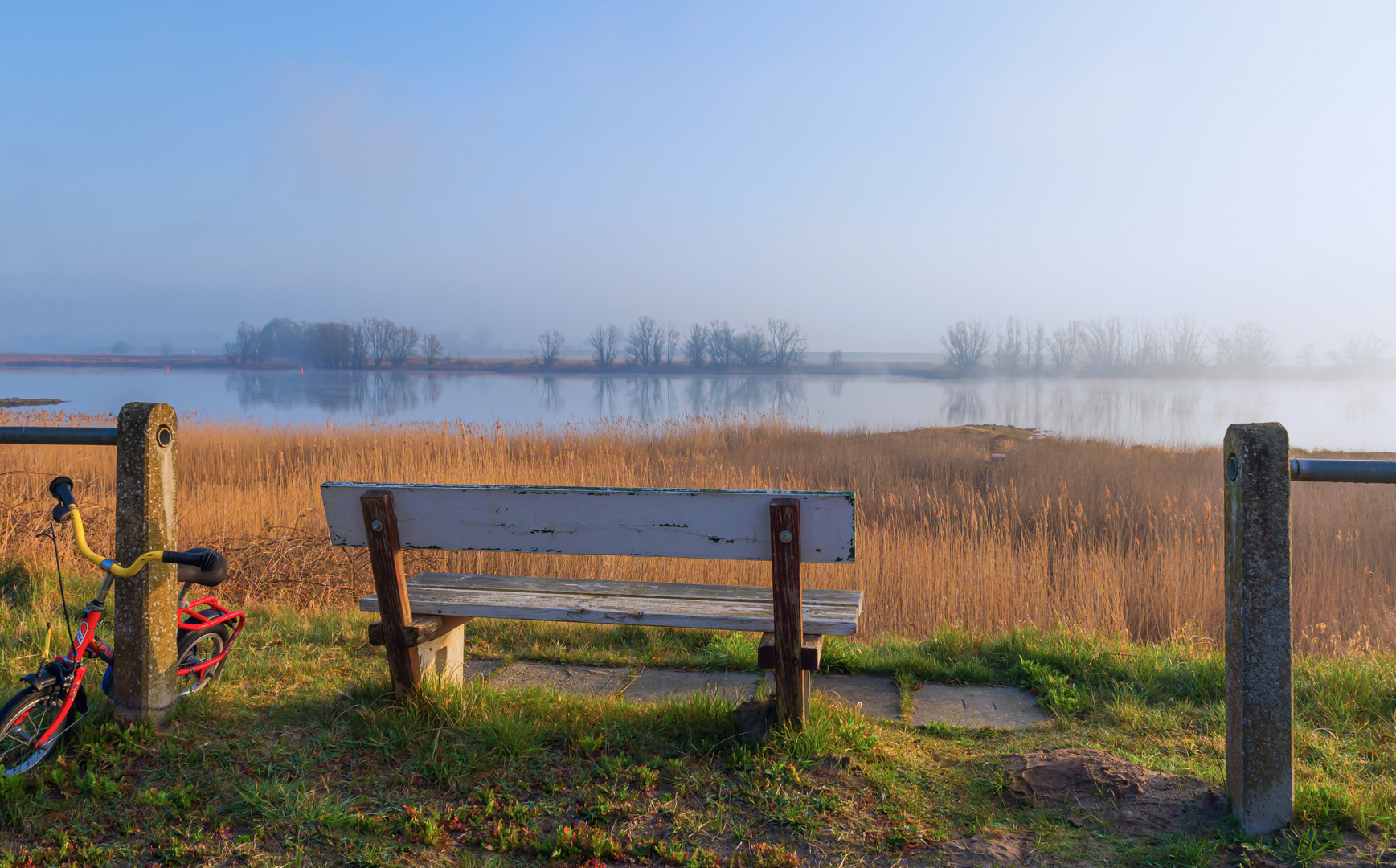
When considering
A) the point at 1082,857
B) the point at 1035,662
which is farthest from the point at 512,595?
the point at 1035,662

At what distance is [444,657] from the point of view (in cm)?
320

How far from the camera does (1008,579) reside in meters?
5.29

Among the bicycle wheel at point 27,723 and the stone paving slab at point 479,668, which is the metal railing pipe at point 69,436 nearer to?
the bicycle wheel at point 27,723

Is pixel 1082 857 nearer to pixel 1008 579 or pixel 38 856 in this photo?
pixel 38 856

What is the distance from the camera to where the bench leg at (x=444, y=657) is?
9.78ft

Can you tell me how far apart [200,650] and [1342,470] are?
383 cm

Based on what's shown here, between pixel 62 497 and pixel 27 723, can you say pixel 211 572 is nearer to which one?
pixel 62 497

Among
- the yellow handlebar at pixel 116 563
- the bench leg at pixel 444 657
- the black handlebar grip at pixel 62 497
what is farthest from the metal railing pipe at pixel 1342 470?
the black handlebar grip at pixel 62 497

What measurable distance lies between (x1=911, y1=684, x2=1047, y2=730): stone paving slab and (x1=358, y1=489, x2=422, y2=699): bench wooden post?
1855mm

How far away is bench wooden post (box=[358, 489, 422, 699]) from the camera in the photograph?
8.53ft

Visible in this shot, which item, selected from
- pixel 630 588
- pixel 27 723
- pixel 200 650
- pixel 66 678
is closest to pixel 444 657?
pixel 630 588

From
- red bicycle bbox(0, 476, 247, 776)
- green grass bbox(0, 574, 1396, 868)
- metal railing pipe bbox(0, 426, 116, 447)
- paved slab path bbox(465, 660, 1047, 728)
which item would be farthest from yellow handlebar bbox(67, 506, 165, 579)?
paved slab path bbox(465, 660, 1047, 728)

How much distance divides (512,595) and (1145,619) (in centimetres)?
434

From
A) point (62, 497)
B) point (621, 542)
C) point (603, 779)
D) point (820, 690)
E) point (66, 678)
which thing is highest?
point (62, 497)
